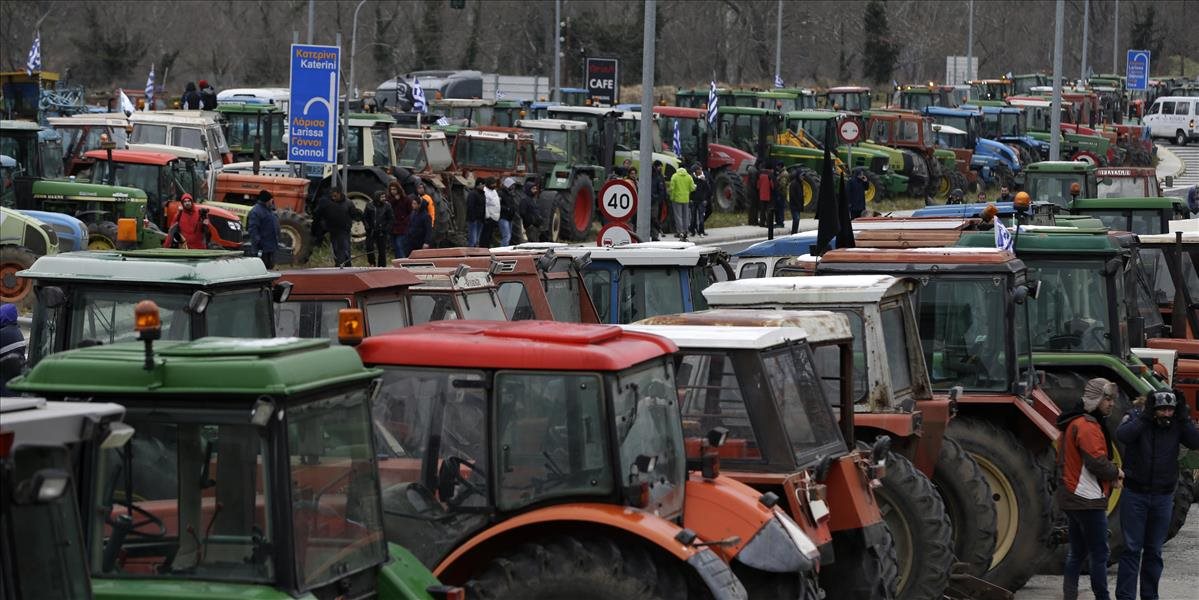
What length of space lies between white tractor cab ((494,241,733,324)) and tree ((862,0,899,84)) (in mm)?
78782

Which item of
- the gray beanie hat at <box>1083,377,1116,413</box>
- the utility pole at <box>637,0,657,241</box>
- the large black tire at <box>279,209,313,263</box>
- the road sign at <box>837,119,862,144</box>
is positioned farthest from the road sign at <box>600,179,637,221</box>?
the road sign at <box>837,119,862,144</box>

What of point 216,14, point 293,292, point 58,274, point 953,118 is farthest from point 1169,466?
point 216,14

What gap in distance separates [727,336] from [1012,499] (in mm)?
4198

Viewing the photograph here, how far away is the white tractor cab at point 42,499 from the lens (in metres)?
4.92

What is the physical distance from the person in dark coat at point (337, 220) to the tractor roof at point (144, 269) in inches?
604

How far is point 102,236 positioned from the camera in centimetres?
2703

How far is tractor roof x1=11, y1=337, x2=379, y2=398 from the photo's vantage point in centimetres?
631

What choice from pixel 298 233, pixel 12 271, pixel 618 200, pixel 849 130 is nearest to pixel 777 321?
pixel 618 200

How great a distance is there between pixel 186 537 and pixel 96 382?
622 mm

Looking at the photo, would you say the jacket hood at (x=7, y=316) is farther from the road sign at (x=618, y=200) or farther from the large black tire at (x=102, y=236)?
the large black tire at (x=102, y=236)

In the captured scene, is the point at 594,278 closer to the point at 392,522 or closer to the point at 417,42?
the point at 392,522

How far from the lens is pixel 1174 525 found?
15250mm

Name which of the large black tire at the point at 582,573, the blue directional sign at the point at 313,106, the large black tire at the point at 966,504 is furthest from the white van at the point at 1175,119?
the large black tire at the point at 582,573

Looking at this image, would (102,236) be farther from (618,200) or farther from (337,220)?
(618,200)
